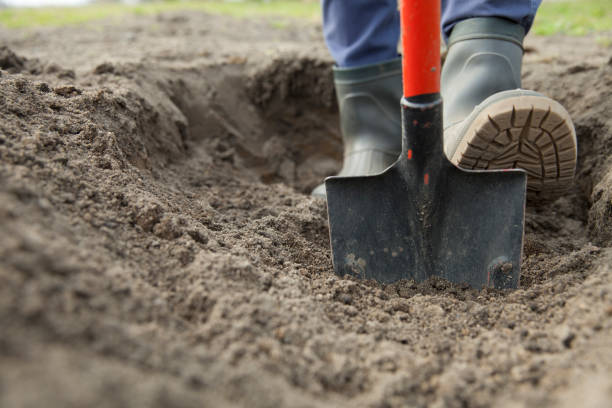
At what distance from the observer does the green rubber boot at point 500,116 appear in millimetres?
1483

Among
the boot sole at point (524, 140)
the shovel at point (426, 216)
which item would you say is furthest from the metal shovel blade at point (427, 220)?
the boot sole at point (524, 140)

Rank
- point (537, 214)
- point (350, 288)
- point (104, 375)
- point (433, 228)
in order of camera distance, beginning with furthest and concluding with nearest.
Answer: point (537, 214), point (433, 228), point (350, 288), point (104, 375)

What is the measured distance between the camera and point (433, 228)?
5.09 feet

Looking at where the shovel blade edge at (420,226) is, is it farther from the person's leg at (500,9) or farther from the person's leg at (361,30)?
the person's leg at (361,30)

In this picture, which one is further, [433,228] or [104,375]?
[433,228]

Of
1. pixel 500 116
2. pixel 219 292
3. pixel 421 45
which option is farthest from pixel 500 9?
pixel 219 292

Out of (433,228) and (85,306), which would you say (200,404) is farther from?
(433,228)

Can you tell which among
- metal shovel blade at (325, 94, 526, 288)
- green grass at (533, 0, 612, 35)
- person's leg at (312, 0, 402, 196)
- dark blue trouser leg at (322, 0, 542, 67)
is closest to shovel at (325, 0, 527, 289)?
metal shovel blade at (325, 94, 526, 288)

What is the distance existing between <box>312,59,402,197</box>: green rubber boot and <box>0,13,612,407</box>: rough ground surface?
0.46 m

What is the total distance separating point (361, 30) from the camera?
→ 2203 mm

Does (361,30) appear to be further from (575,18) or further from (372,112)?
(575,18)

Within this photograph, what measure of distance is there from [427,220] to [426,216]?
15 mm

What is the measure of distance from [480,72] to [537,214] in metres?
0.73

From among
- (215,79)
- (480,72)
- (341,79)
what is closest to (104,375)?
(480,72)
